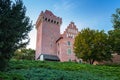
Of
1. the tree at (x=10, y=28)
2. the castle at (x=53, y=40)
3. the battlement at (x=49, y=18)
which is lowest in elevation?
the tree at (x=10, y=28)

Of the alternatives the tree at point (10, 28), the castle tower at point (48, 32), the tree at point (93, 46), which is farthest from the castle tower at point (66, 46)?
the tree at point (10, 28)

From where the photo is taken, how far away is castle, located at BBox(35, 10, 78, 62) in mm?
48500

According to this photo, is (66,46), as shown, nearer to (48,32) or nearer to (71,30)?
(71,30)

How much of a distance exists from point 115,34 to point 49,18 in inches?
908

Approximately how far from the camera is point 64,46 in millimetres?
49375

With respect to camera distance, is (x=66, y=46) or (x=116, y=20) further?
(x=66, y=46)

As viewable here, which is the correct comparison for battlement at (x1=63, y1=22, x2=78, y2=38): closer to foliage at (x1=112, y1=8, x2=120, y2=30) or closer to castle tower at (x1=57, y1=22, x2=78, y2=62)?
castle tower at (x1=57, y1=22, x2=78, y2=62)

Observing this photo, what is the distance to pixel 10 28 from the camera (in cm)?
1193

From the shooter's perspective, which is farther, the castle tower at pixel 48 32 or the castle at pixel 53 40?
the castle tower at pixel 48 32

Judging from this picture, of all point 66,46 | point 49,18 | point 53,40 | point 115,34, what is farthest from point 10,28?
point 49,18

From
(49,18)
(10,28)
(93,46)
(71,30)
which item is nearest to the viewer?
(10,28)

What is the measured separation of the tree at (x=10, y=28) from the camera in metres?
11.6

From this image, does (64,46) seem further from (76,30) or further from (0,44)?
(0,44)

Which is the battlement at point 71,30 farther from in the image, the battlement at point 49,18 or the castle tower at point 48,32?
the battlement at point 49,18
